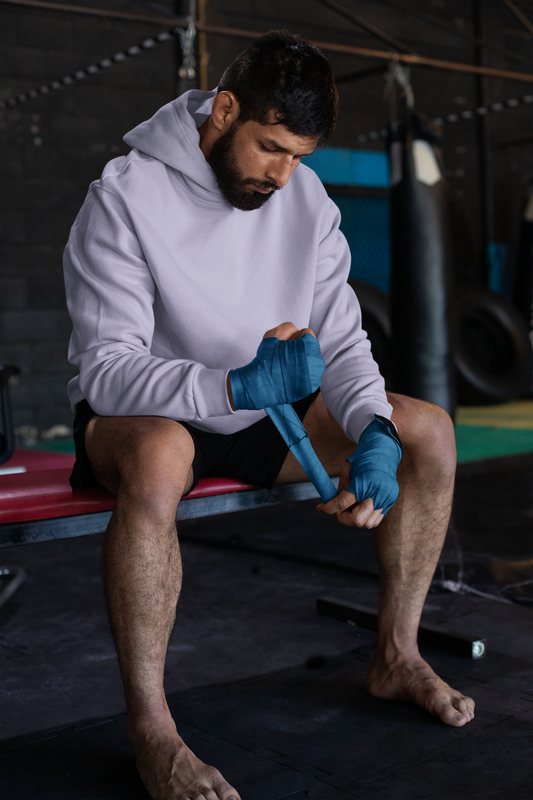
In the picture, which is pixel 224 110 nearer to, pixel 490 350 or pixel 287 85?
pixel 287 85

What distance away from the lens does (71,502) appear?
1437 millimetres

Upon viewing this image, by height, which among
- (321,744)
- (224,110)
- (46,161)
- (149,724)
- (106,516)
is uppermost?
(46,161)

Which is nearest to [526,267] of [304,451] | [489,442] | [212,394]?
[489,442]

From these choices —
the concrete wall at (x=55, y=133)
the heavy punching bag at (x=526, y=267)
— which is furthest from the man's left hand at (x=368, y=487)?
the heavy punching bag at (x=526, y=267)

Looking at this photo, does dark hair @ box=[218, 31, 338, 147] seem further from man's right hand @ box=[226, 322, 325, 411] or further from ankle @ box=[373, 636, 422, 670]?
ankle @ box=[373, 636, 422, 670]

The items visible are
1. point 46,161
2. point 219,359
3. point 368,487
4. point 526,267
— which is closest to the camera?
point 368,487

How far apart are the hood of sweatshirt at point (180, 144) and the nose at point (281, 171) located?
123mm

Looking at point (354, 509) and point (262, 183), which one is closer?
point (354, 509)

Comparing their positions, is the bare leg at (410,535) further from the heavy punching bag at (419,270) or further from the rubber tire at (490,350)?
the rubber tire at (490,350)

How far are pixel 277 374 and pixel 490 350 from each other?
219 inches

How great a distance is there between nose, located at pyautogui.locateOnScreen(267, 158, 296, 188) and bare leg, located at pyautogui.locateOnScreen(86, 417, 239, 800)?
53 cm

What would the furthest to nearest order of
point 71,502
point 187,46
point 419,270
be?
1. point 419,270
2. point 187,46
3. point 71,502

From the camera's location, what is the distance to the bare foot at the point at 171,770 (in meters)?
1.20

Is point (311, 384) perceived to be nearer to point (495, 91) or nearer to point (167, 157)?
point (167, 157)
